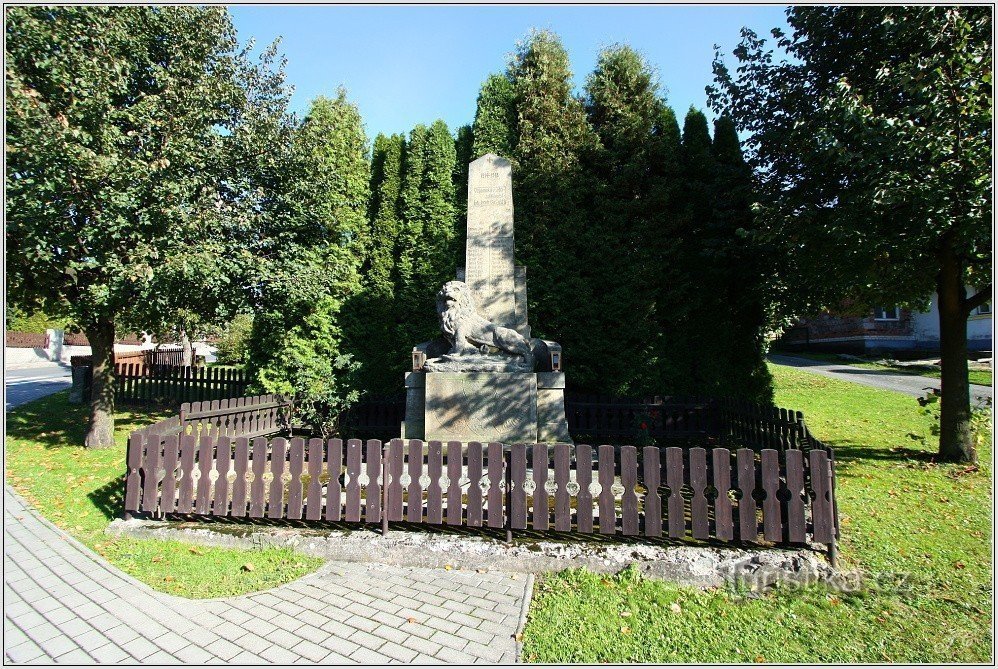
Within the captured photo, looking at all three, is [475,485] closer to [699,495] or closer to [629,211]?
[699,495]

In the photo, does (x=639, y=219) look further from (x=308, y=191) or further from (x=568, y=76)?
(x=308, y=191)

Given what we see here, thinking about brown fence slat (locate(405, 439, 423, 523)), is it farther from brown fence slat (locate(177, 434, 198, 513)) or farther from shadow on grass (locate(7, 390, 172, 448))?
shadow on grass (locate(7, 390, 172, 448))

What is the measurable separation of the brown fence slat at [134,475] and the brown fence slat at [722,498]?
5.30 metres

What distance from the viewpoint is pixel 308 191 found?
333 inches

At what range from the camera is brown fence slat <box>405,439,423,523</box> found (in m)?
4.47

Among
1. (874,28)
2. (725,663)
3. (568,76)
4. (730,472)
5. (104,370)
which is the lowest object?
(725,663)

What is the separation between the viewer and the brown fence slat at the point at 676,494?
4.17 meters

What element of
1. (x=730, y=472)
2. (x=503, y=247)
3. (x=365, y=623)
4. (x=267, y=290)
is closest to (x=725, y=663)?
(x=730, y=472)

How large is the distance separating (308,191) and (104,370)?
15.0 feet

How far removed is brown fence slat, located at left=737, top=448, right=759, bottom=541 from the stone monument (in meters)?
3.30

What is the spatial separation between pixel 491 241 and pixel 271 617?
6.02 metres

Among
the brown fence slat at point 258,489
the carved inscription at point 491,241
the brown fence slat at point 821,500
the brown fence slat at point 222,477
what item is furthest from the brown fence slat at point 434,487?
the carved inscription at point 491,241

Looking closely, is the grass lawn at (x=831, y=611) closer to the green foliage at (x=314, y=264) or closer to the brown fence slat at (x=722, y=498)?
the brown fence slat at (x=722, y=498)

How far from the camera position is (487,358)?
23.8 feet
